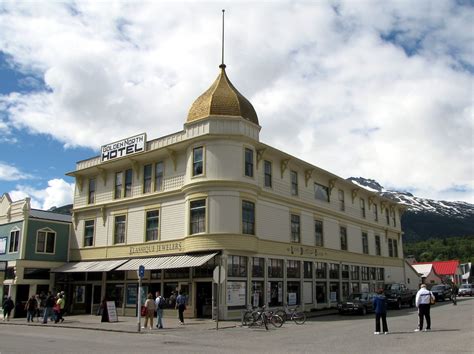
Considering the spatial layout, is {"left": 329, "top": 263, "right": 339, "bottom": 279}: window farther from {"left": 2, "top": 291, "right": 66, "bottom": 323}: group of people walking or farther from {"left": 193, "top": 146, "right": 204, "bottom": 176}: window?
{"left": 2, "top": 291, "right": 66, "bottom": 323}: group of people walking

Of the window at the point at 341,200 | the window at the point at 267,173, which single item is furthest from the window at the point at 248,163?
the window at the point at 341,200

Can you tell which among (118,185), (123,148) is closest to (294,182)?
(123,148)

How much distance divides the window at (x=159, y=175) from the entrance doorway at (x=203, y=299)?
7488mm

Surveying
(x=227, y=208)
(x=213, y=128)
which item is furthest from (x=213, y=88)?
(x=227, y=208)

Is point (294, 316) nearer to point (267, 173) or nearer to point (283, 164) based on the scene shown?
point (267, 173)

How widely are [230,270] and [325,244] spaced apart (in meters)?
12.2

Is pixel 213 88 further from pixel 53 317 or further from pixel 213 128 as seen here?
pixel 53 317

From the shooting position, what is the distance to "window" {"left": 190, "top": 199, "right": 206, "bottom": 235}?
2914cm

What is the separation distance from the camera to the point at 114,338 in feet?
63.9

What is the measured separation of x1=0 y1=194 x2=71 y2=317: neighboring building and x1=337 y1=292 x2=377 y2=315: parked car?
21386 millimetres

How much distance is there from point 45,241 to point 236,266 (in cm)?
1665

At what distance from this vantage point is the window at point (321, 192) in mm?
38619

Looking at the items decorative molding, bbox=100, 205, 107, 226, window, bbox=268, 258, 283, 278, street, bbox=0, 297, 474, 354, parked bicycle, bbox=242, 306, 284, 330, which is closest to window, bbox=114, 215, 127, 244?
decorative molding, bbox=100, 205, 107, 226

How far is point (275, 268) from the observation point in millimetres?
32375
